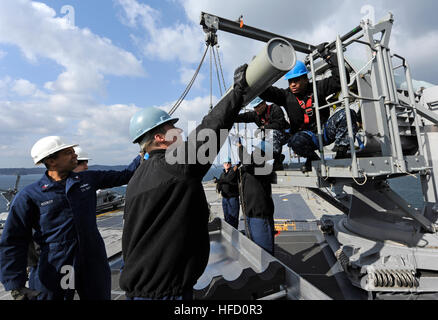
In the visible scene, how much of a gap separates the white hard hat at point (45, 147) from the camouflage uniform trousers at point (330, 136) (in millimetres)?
3168

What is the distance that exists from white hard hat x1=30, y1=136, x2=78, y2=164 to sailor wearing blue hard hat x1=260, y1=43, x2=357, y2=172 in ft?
A: 9.56

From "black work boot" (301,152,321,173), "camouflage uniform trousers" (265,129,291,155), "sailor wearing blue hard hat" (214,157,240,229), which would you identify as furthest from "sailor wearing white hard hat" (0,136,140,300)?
"sailor wearing blue hard hat" (214,157,240,229)

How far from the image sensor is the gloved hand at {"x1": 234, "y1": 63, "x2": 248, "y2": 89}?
147 centimetres

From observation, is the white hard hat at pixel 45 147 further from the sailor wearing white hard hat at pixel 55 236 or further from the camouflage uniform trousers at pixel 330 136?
the camouflage uniform trousers at pixel 330 136

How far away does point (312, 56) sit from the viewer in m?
3.53

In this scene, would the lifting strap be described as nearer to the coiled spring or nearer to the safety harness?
the safety harness

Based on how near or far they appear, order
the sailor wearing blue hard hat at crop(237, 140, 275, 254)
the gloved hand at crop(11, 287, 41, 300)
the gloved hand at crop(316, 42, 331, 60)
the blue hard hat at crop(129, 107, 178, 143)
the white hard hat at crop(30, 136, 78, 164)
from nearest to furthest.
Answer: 1. the blue hard hat at crop(129, 107, 178, 143)
2. the gloved hand at crop(11, 287, 41, 300)
3. the white hard hat at crop(30, 136, 78, 164)
4. the gloved hand at crop(316, 42, 331, 60)
5. the sailor wearing blue hard hat at crop(237, 140, 275, 254)

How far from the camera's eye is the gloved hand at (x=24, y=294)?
6.79 feet

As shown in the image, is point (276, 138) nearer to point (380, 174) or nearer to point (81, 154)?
point (380, 174)

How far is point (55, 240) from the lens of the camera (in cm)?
231

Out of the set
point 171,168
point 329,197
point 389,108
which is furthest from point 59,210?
point 329,197

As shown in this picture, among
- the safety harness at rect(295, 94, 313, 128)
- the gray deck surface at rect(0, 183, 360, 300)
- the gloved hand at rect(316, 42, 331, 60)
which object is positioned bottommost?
the gray deck surface at rect(0, 183, 360, 300)

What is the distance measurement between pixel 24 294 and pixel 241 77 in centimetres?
284
